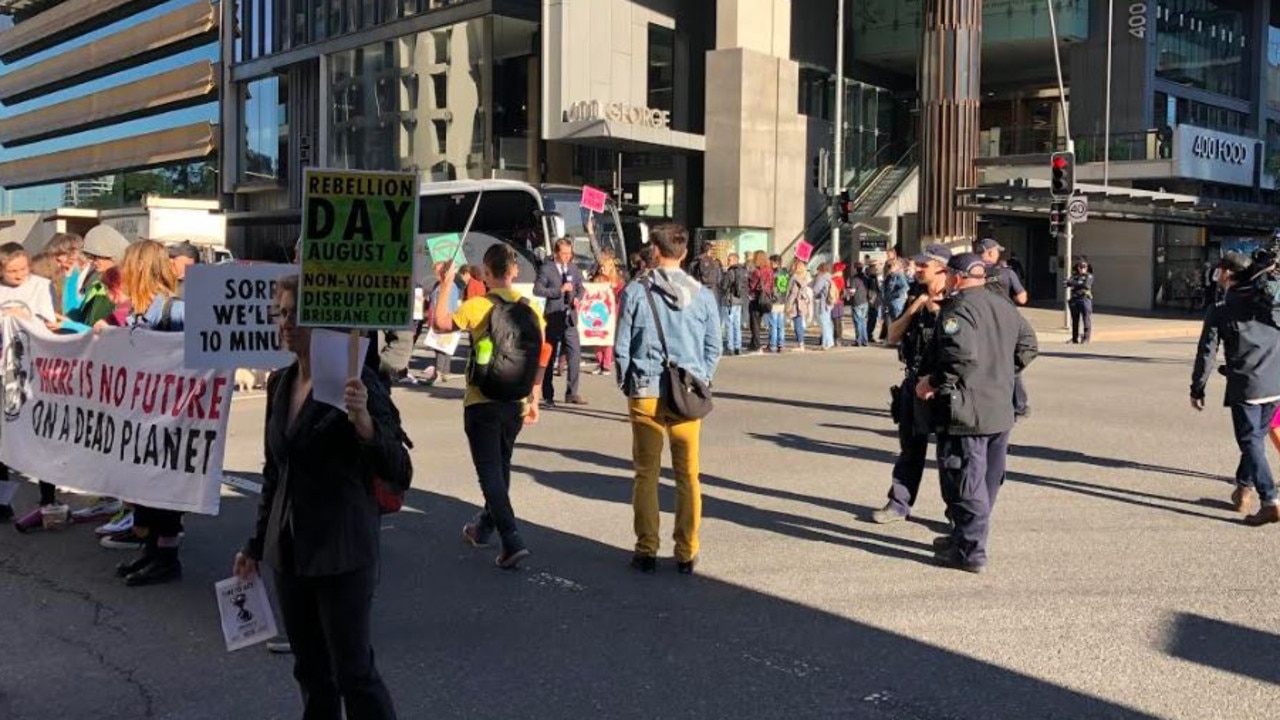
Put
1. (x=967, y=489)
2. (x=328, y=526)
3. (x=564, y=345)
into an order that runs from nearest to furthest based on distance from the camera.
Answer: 1. (x=328, y=526)
2. (x=967, y=489)
3. (x=564, y=345)

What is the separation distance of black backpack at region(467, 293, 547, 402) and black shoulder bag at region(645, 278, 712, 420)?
729 millimetres

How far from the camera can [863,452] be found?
10164 mm

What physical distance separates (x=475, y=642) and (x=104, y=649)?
1662mm

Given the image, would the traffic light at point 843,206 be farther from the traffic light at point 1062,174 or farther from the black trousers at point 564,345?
the black trousers at point 564,345

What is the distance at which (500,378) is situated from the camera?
20.2 feet

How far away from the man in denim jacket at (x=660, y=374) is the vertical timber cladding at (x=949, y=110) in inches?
1092

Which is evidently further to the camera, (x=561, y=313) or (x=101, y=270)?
(x=561, y=313)

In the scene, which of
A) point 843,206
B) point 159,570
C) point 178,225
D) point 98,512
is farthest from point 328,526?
point 178,225

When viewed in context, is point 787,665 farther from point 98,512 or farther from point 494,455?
point 98,512

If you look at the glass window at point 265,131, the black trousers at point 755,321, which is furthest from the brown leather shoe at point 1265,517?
the glass window at point 265,131

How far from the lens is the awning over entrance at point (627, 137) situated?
3419cm

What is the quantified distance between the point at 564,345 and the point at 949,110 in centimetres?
2245

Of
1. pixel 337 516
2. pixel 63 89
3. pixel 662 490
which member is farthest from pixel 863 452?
pixel 63 89

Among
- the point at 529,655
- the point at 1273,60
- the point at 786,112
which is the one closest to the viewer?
the point at 529,655
